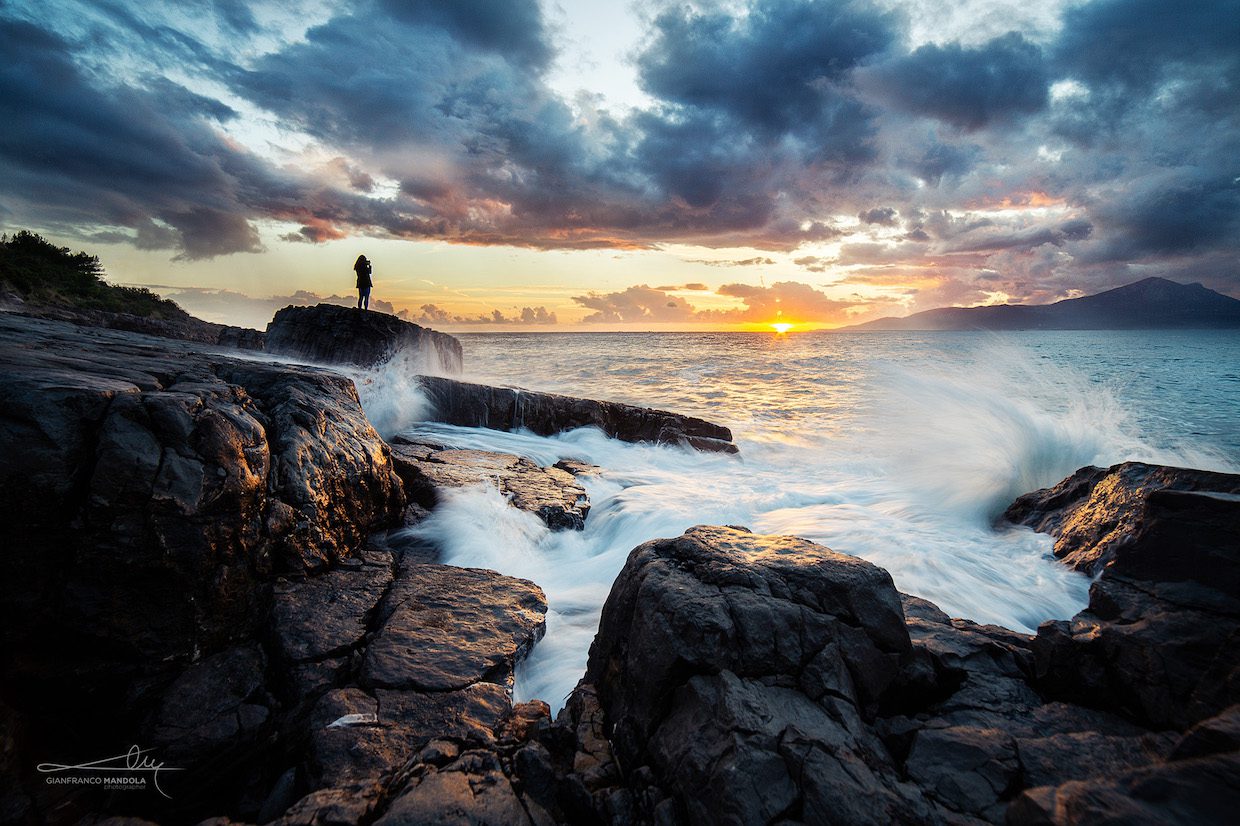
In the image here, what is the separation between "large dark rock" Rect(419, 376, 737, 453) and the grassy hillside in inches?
510

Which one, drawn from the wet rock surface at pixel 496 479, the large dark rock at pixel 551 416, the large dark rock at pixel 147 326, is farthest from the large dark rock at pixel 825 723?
the large dark rock at pixel 147 326

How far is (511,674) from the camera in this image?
3473 millimetres

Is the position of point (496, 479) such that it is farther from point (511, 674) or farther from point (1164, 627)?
point (1164, 627)

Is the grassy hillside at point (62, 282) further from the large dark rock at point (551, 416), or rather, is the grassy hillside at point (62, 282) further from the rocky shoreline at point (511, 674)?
the rocky shoreline at point (511, 674)

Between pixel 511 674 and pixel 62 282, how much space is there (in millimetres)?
26727

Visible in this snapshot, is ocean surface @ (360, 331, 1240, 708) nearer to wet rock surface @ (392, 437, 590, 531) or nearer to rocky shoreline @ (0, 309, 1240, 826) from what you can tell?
wet rock surface @ (392, 437, 590, 531)

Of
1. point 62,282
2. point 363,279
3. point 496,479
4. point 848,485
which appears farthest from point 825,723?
point 62,282

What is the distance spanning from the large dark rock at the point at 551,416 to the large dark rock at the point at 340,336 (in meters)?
2.96

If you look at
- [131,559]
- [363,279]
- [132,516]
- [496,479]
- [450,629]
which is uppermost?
[363,279]

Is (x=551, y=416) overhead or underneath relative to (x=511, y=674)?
overhead

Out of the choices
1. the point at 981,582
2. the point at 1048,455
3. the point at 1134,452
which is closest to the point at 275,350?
the point at 981,582

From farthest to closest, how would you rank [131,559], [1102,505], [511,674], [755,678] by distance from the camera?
[1102,505]
[511,674]
[131,559]
[755,678]

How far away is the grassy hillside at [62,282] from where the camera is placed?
1563 centimetres

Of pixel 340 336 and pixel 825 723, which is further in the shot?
pixel 340 336
